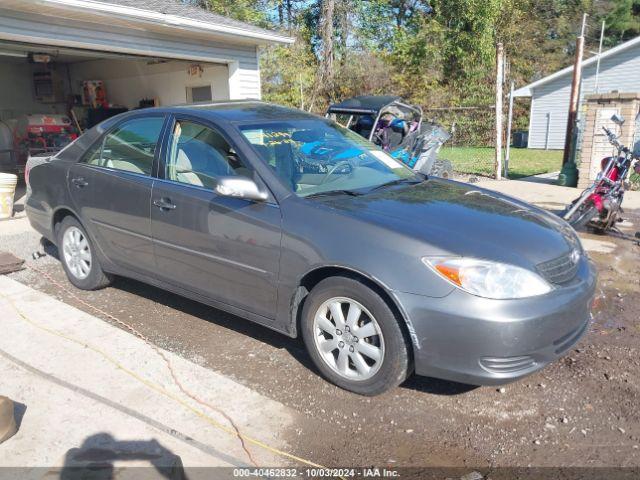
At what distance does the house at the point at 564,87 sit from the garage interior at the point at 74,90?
18007 millimetres

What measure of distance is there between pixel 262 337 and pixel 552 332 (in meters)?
2.03

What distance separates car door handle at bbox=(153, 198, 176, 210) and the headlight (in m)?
1.92

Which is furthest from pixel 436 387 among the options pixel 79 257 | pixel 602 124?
pixel 602 124

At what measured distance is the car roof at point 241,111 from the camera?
12.7 feet

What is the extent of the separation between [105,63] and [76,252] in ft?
40.5

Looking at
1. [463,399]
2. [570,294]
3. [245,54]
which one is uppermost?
[245,54]

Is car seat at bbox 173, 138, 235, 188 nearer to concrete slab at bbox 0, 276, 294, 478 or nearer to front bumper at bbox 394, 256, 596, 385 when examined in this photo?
concrete slab at bbox 0, 276, 294, 478

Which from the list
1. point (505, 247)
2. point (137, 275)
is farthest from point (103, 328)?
point (505, 247)

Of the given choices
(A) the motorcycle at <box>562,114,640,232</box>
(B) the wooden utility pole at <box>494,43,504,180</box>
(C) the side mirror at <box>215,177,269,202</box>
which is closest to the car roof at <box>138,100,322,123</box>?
(C) the side mirror at <box>215,177,269,202</box>

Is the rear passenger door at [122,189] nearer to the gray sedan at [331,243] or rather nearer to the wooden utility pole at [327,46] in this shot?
the gray sedan at [331,243]

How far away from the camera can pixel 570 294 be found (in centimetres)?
289

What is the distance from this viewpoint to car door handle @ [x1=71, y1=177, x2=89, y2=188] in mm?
4500

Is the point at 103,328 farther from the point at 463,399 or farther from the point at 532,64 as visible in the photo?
the point at 532,64

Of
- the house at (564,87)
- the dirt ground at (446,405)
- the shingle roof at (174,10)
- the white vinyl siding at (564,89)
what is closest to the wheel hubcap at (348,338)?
the dirt ground at (446,405)
